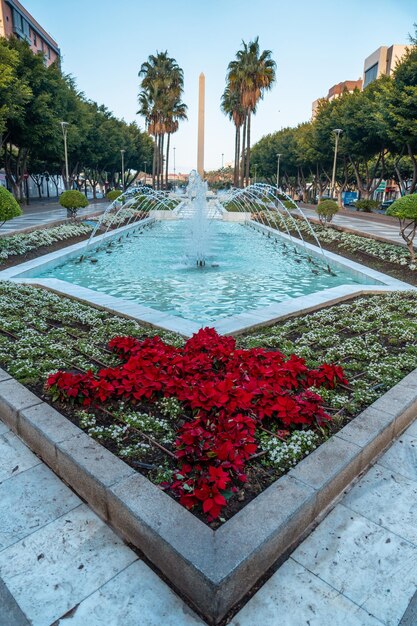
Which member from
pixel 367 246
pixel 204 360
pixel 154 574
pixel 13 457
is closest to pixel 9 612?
pixel 154 574

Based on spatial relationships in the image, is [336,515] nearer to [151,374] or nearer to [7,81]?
[151,374]

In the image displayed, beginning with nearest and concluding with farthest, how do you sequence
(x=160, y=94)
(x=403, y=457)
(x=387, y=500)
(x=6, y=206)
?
(x=387, y=500) < (x=403, y=457) < (x=6, y=206) < (x=160, y=94)

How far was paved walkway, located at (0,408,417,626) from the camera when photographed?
88.3 inches

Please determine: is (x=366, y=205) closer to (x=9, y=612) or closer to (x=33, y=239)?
(x=33, y=239)

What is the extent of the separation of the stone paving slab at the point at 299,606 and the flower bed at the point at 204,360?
0.50 metres

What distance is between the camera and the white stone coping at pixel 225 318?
22.5 feet

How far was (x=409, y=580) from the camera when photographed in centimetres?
248

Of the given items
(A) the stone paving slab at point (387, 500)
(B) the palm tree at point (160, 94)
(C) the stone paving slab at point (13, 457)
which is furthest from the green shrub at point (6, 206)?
(B) the palm tree at point (160, 94)

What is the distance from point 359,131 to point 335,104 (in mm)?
8261

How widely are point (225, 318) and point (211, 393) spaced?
358 cm

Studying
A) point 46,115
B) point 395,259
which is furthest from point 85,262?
point 46,115

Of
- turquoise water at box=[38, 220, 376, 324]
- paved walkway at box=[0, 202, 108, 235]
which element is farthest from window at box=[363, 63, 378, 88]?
turquoise water at box=[38, 220, 376, 324]

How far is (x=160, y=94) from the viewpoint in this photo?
4628 cm

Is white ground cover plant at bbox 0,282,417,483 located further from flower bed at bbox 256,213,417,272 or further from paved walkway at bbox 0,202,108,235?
paved walkway at bbox 0,202,108,235
